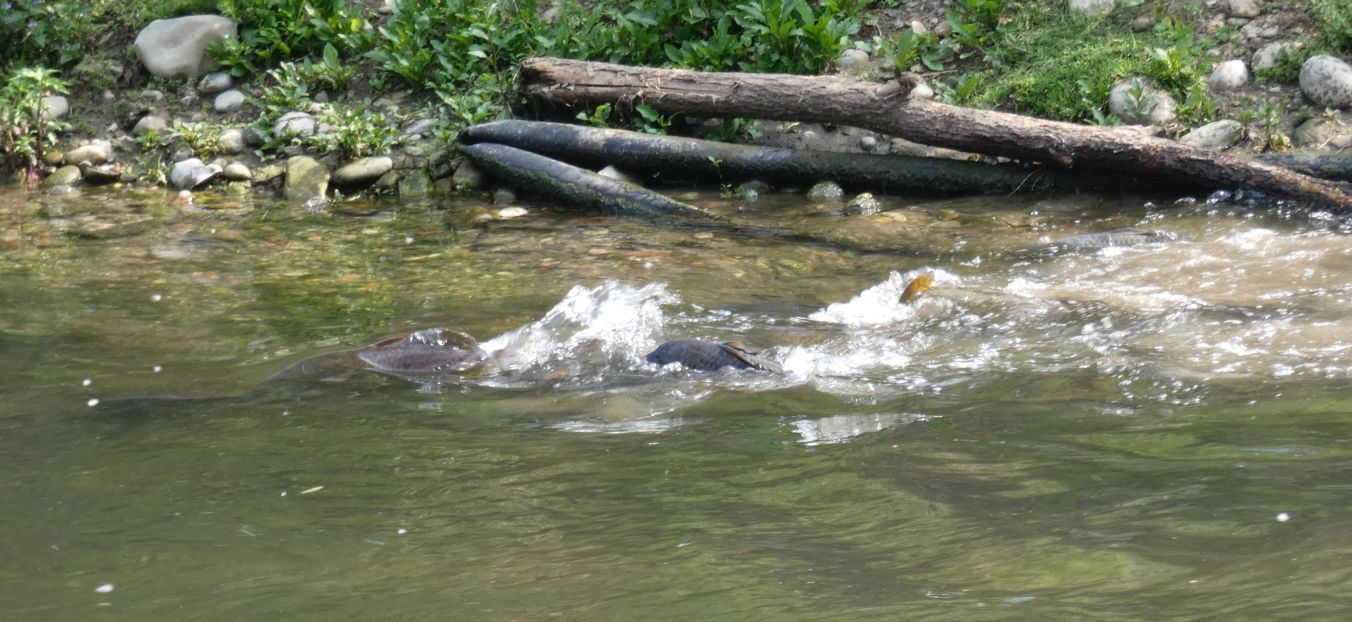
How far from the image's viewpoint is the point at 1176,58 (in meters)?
7.75

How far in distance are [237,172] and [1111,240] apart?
632 centimetres

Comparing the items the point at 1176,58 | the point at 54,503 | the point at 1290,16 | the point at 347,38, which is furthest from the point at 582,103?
the point at 54,503

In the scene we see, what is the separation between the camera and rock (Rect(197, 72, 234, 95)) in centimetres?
1012

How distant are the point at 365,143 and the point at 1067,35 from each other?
518 centimetres

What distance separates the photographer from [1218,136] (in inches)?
295

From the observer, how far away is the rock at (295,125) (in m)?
9.28

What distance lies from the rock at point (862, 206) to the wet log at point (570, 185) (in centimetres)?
89

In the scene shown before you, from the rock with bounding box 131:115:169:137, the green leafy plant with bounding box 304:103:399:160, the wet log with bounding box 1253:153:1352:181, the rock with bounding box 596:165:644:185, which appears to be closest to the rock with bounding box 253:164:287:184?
the green leafy plant with bounding box 304:103:399:160

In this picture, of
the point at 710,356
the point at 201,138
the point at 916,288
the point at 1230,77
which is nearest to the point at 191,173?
the point at 201,138

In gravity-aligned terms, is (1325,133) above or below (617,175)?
above

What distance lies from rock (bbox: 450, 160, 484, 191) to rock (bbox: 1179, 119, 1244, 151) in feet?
15.5

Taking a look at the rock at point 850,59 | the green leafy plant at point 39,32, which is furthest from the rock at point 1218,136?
the green leafy plant at point 39,32

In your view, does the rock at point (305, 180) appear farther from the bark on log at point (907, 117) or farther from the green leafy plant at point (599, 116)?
the green leafy plant at point (599, 116)

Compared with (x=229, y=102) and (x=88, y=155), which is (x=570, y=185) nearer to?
(x=229, y=102)
